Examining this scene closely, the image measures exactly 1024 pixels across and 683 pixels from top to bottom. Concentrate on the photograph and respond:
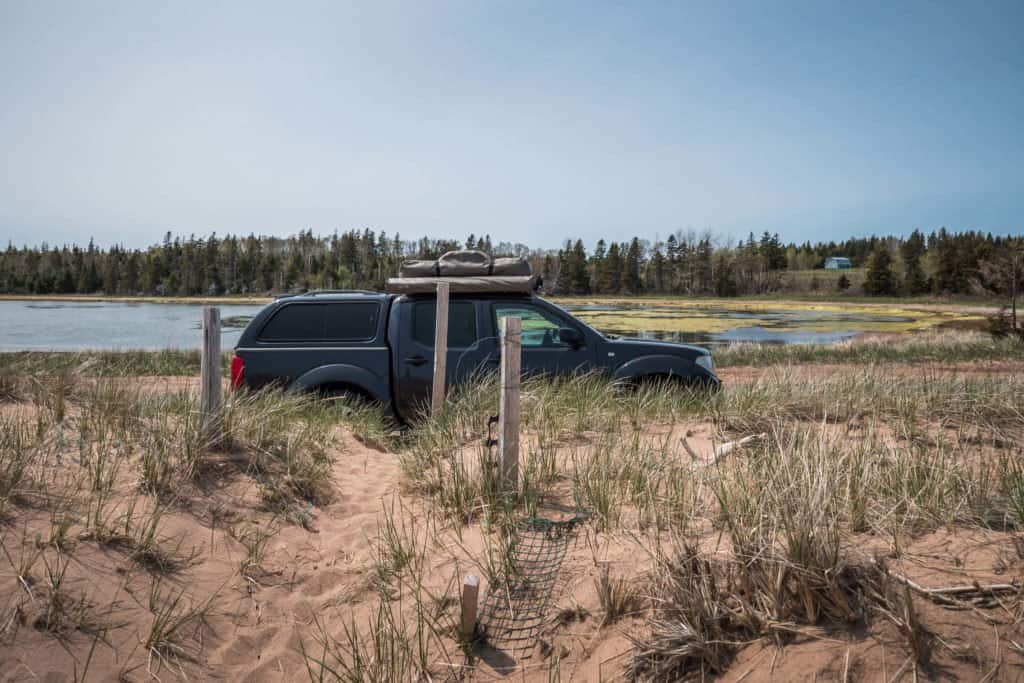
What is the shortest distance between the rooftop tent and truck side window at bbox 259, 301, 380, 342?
0.56m

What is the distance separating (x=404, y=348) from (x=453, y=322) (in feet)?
2.22

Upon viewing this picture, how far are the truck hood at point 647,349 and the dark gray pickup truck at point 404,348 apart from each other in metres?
0.01

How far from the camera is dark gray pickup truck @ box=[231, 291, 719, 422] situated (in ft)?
23.5

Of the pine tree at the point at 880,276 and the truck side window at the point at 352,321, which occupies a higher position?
the pine tree at the point at 880,276

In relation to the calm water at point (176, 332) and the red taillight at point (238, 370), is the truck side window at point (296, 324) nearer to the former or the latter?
the red taillight at point (238, 370)

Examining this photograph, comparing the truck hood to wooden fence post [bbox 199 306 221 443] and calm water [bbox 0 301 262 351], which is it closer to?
wooden fence post [bbox 199 306 221 443]

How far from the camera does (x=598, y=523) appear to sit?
3951 millimetres

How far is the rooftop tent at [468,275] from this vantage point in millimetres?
7262

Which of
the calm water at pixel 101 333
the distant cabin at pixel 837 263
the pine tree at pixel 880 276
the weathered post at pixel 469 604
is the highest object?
the distant cabin at pixel 837 263

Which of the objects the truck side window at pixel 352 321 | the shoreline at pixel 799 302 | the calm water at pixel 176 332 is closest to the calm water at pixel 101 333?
the calm water at pixel 176 332

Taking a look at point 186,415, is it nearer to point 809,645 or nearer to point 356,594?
point 356,594

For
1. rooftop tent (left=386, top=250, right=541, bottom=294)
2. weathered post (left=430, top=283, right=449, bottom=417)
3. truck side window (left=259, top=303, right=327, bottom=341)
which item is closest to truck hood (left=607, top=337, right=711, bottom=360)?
rooftop tent (left=386, top=250, right=541, bottom=294)

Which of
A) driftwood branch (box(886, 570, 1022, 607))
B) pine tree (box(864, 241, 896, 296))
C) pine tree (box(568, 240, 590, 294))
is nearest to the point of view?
driftwood branch (box(886, 570, 1022, 607))

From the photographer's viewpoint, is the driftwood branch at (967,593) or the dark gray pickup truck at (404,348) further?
the dark gray pickup truck at (404,348)
